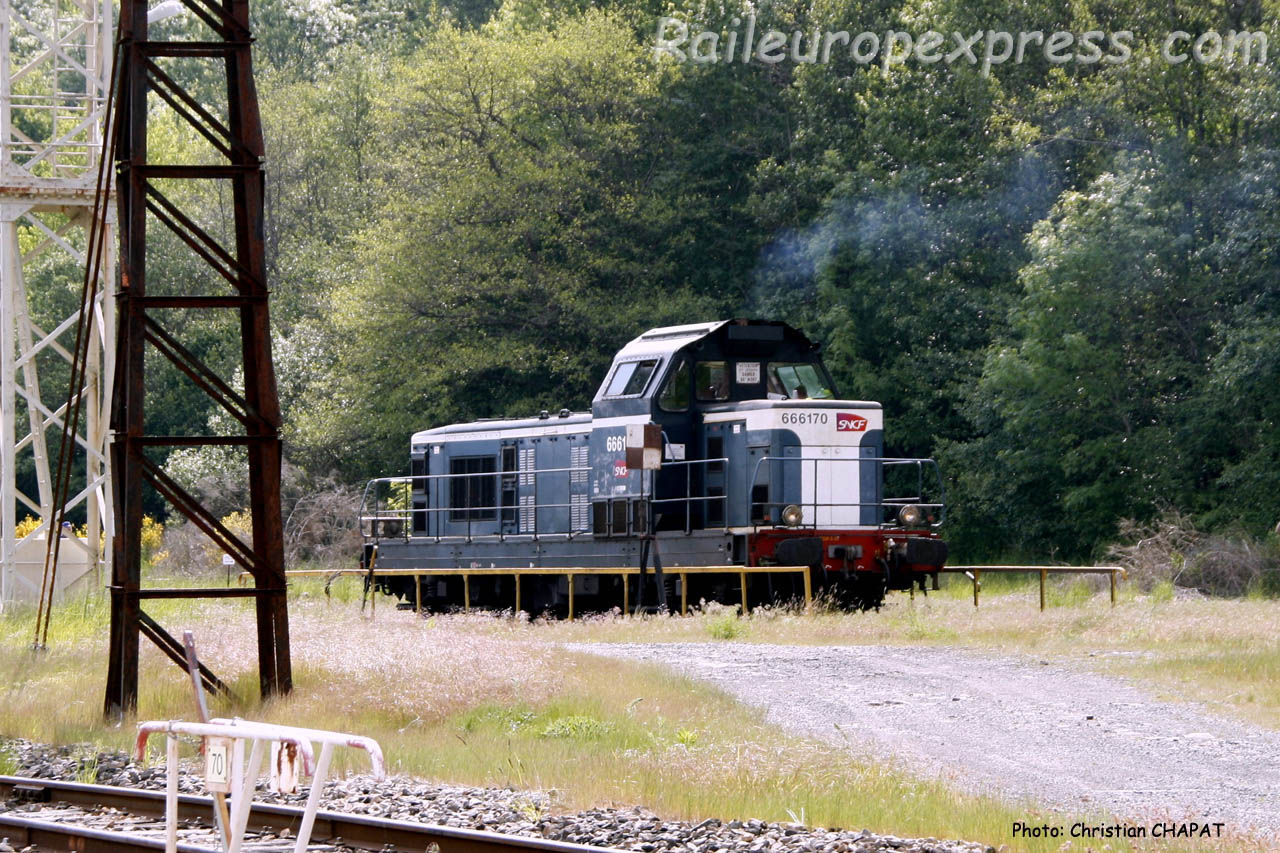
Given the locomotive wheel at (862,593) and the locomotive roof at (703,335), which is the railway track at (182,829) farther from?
Answer: the locomotive wheel at (862,593)

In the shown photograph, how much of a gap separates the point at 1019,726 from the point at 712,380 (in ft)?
32.3

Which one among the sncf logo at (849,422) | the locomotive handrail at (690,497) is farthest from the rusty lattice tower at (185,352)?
the sncf logo at (849,422)

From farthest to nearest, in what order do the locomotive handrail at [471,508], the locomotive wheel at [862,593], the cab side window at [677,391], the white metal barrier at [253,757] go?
the locomotive handrail at [471,508]
the cab side window at [677,391]
the locomotive wheel at [862,593]
the white metal barrier at [253,757]

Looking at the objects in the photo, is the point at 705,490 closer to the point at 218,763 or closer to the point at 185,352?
the point at 185,352

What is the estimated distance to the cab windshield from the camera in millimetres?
20516

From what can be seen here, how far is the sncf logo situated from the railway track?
1190cm

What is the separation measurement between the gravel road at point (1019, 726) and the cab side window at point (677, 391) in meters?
4.88

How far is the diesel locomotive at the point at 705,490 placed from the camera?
62.7 feet

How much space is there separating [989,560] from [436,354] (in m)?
13.6

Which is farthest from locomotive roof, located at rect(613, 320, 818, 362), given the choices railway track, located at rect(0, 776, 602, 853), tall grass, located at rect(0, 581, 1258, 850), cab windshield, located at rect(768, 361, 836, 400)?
railway track, located at rect(0, 776, 602, 853)

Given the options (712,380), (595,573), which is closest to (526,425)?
(595,573)

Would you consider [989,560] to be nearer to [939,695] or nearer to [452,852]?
[939,695]

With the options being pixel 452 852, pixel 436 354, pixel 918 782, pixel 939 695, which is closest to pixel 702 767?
pixel 918 782

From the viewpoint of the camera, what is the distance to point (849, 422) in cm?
1961
